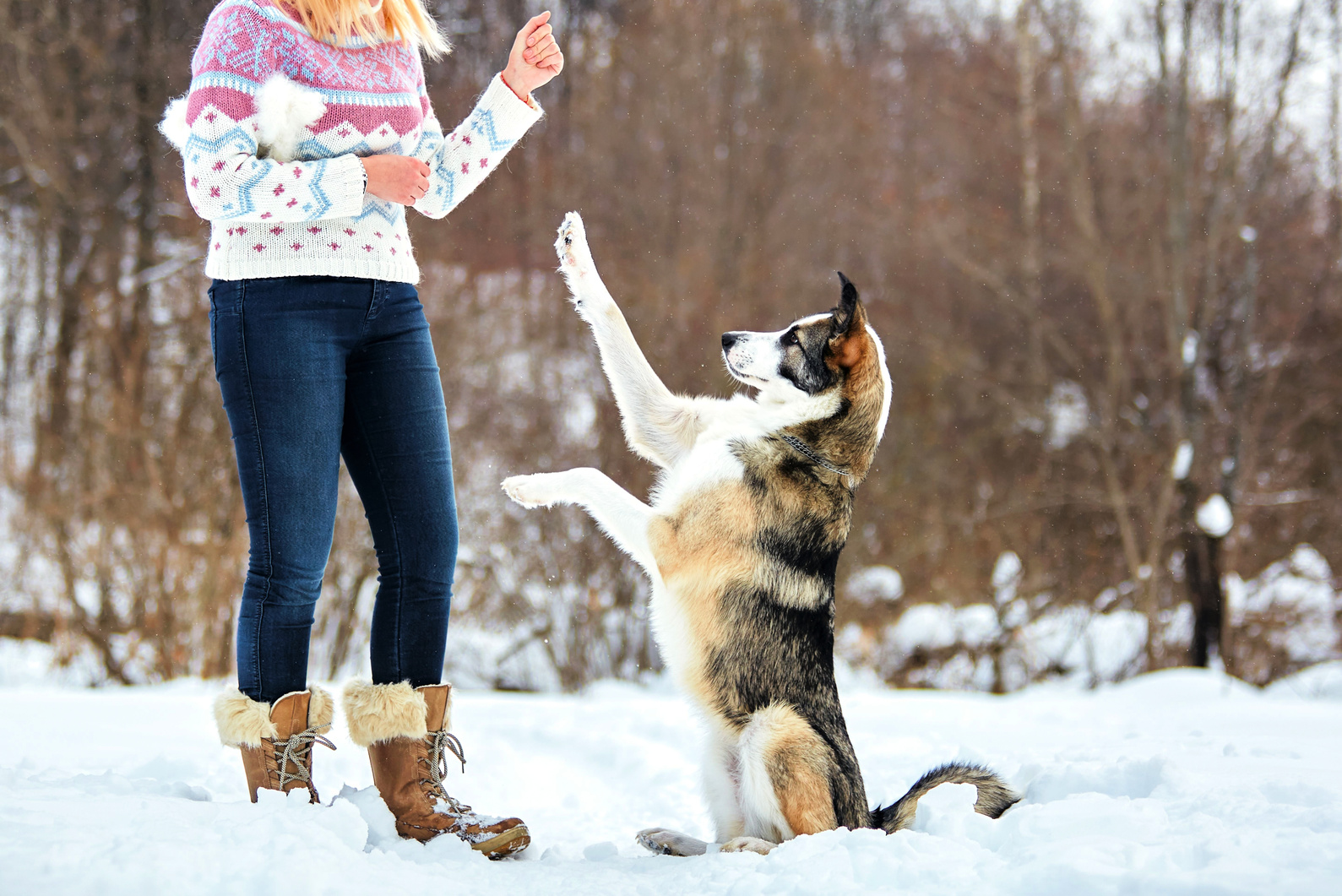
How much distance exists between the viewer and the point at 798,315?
7008mm

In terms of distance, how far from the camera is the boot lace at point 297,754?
2037mm

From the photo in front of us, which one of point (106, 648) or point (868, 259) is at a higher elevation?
point (868, 259)

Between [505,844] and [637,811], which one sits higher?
[505,844]

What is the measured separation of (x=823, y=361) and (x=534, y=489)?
3.02ft

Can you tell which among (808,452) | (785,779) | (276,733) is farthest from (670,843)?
(808,452)

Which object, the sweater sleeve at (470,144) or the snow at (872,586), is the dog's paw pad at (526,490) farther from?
the snow at (872,586)

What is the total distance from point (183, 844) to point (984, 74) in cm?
868

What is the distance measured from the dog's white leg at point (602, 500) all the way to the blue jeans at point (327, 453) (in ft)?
1.23

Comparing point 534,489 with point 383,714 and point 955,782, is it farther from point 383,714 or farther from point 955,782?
point 955,782

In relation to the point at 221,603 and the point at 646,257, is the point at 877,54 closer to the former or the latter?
the point at 646,257

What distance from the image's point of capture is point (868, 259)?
321 inches

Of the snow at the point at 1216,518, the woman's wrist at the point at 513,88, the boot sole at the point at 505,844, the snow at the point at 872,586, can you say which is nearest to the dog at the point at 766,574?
the boot sole at the point at 505,844

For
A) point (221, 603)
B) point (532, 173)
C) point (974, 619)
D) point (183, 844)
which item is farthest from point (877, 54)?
point (183, 844)

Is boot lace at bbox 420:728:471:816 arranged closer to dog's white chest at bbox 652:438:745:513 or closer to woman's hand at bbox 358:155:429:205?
dog's white chest at bbox 652:438:745:513
